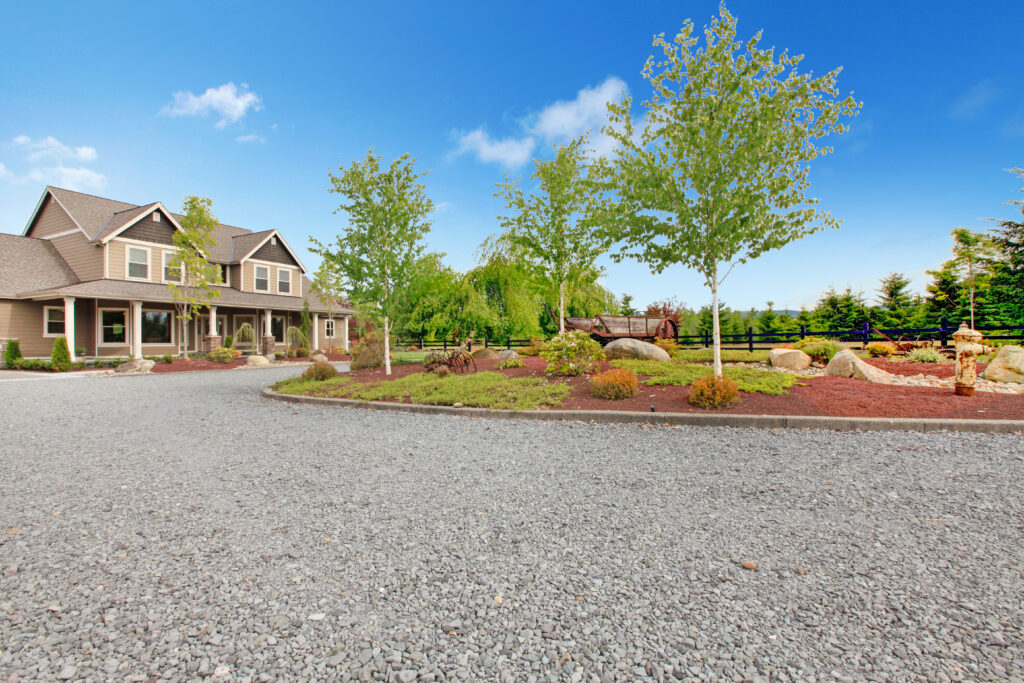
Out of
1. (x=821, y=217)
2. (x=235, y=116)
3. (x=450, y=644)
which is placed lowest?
(x=450, y=644)

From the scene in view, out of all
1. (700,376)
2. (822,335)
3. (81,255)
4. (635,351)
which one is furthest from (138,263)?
(822,335)

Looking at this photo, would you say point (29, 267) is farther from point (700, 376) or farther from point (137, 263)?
point (700, 376)

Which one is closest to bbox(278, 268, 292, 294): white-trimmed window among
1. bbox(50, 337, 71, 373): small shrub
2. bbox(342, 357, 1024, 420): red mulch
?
bbox(50, 337, 71, 373): small shrub

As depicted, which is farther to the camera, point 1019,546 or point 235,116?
point 235,116

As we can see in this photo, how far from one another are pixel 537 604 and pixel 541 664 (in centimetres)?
43

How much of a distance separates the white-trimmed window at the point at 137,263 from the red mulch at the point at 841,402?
72.5ft

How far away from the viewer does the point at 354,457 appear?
5219 millimetres

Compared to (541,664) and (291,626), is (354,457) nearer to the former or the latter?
(291,626)

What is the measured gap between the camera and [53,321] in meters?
19.6

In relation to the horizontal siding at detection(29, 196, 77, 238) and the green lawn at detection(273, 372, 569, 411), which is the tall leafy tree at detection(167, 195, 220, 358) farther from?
the green lawn at detection(273, 372, 569, 411)

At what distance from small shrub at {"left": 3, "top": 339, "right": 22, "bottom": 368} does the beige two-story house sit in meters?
1.41

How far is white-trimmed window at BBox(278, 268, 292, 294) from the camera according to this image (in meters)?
26.7

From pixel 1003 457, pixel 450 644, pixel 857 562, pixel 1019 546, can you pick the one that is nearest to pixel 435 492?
pixel 450 644

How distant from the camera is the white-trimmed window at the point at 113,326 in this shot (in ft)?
65.7
